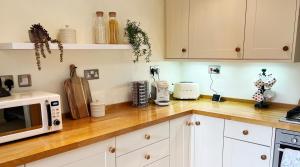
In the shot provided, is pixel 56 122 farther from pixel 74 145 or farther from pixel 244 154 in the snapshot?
pixel 244 154

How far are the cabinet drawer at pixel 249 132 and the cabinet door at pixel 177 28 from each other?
851mm

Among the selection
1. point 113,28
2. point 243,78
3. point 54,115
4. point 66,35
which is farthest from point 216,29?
point 54,115

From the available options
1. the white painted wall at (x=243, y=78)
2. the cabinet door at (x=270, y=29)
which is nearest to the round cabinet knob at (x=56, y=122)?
the cabinet door at (x=270, y=29)

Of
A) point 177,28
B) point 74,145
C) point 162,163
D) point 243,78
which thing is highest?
point 177,28

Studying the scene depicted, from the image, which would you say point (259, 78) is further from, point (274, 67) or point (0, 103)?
point (0, 103)

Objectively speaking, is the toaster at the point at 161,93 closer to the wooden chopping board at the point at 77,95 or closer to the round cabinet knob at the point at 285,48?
the wooden chopping board at the point at 77,95

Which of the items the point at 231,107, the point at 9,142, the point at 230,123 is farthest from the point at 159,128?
the point at 9,142

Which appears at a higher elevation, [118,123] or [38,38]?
[38,38]

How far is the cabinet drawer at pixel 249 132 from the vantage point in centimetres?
181

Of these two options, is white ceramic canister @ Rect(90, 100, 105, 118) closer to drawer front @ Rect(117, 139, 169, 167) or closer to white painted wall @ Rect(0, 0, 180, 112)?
white painted wall @ Rect(0, 0, 180, 112)

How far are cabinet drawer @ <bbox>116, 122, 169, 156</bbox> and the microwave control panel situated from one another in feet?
1.29

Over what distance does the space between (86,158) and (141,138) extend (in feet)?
1.48

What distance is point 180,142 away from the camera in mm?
2154

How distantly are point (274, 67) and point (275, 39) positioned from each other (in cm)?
39
